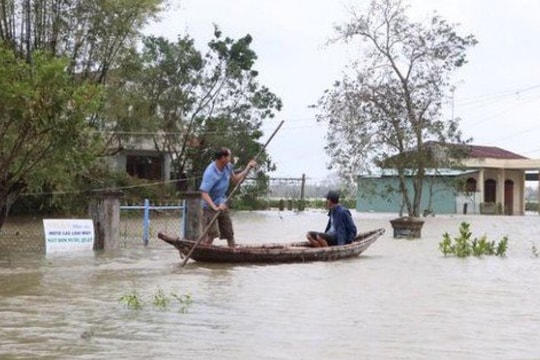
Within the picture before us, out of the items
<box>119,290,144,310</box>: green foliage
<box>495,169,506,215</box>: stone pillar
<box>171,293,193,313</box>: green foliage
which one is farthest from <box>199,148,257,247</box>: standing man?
<box>495,169,506,215</box>: stone pillar

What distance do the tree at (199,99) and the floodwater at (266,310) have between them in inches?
886

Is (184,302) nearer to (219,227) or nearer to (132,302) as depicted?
(132,302)

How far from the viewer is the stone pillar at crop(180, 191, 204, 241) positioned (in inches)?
561

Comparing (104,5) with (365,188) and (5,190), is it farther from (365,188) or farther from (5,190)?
(365,188)

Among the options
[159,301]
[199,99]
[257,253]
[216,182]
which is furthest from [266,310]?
[199,99]

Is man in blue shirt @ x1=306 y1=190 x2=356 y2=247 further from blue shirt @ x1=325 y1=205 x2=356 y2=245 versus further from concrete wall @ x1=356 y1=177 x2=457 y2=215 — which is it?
concrete wall @ x1=356 y1=177 x2=457 y2=215

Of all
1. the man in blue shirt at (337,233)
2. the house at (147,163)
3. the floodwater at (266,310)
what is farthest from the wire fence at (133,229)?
the house at (147,163)

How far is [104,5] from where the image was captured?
1992 centimetres

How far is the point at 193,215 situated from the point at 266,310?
7.19 m

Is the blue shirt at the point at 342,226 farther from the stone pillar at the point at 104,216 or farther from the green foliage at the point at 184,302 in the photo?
the green foliage at the point at 184,302

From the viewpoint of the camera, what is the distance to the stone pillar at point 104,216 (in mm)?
13367

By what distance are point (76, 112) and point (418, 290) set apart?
5.73 metres

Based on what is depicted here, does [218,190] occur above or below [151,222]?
above

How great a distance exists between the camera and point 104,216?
13414 millimetres
